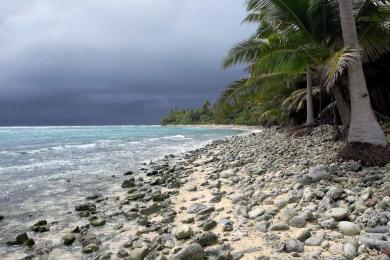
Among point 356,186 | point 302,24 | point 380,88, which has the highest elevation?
point 302,24

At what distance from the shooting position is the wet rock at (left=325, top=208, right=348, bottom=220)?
19.4ft

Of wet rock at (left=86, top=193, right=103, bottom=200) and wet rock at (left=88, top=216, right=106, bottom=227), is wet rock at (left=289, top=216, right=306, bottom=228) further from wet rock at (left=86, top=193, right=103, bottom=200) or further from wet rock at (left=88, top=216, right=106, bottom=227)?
wet rock at (left=86, top=193, right=103, bottom=200)

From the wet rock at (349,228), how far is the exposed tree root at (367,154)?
3567mm

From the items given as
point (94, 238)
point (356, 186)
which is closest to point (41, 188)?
point (94, 238)

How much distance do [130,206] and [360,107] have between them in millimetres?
6500

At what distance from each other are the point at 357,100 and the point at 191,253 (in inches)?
254

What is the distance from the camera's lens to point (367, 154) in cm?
888

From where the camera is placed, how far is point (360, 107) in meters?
9.64

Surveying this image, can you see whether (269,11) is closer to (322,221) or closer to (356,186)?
(356,186)

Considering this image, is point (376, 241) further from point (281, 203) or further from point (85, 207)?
point (85, 207)

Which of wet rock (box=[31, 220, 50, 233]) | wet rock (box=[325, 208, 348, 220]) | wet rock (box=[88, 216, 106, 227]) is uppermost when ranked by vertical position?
wet rock (box=[325, 208, 348, 220])

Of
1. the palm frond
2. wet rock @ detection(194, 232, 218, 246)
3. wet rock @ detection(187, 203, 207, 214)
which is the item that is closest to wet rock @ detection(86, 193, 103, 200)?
wet rock @ detection(187, 203, 207, 214)

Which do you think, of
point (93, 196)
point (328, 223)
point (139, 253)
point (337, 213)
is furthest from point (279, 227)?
point (93, 196)

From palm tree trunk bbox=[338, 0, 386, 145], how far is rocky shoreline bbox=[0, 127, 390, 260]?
100cm
